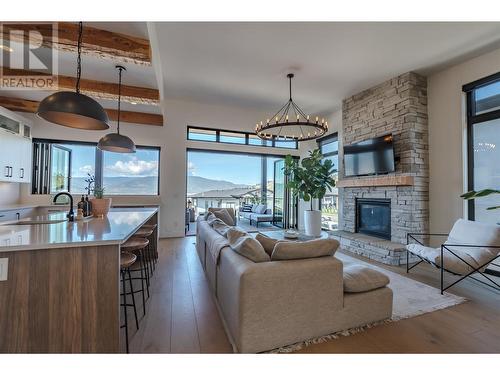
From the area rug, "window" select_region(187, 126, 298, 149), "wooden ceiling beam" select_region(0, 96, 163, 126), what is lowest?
the area rug

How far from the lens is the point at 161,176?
19.9 ft

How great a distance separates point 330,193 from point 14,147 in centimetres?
746

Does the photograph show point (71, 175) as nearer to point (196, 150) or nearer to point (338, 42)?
point (196, 150)

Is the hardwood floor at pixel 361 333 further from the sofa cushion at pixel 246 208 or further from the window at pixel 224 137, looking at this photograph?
the sofa cushion at pixel 246 208

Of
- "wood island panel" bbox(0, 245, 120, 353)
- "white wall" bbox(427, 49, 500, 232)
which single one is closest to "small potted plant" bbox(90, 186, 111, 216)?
"wood island panel" bbox(0, 245, 120, 353)

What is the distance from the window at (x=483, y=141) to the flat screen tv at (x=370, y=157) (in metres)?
1.15

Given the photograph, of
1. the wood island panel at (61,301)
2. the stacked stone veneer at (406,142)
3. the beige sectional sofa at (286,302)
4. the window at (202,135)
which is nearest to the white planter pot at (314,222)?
the stacked stone veneer at (406,142)

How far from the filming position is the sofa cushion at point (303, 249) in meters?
1.89

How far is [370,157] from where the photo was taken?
193 inches

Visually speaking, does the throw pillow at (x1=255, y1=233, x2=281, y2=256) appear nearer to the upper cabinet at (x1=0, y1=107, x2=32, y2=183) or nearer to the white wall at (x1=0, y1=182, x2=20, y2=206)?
the upper cabinet at (x1=0, y1=107, x2=32, y2=183)

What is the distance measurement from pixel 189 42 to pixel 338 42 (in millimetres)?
2220

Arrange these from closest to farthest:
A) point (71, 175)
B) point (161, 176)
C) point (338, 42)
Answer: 1. point (338, 42)
2. point (71, 175)
3. point (161, 176)

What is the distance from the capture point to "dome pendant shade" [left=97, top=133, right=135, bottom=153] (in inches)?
140

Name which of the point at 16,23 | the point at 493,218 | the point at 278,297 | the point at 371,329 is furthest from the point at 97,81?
the point at 493,218
